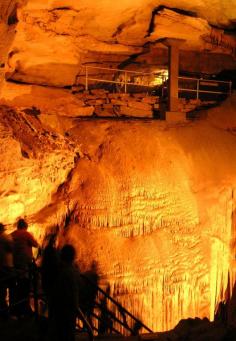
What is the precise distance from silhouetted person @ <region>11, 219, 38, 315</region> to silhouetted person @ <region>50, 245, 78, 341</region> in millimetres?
1194

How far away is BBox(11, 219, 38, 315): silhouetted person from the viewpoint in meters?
6.99

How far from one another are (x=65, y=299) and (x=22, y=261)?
181cm

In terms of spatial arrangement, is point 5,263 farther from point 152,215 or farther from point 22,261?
point 152,215

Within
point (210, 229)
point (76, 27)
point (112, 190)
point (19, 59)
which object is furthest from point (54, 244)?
point (76, 27)

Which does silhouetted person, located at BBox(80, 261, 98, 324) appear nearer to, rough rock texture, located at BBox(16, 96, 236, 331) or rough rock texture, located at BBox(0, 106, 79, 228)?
rough rock texture, located at BBox(16, 96, 236, 331)

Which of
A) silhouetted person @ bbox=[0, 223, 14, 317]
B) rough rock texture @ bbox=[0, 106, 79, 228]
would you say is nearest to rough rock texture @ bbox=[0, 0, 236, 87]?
rough rock texture @ bbox=[0, 106, 79, 228]

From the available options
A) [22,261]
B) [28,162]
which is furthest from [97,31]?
[22,261]

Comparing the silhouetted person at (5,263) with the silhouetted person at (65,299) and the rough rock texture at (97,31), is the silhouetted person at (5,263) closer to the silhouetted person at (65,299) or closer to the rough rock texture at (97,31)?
the silhouetted person at (65,299)

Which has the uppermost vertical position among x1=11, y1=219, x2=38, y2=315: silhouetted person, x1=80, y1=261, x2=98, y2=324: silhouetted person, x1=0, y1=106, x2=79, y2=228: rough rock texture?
x1=0, y1=106, x2=79, y2=228: rough rock texture

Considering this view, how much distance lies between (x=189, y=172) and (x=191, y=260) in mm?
2240

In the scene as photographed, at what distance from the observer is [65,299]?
5629 millimetres

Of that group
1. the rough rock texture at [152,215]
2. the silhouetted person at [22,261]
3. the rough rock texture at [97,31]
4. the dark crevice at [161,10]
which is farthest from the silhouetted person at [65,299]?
the dark crevice at [161,10]

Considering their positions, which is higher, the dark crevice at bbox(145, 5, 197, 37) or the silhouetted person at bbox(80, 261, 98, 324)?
the dark crevice at bbox(145, 5, 197, 37)

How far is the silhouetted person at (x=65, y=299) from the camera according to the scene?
5625mm
